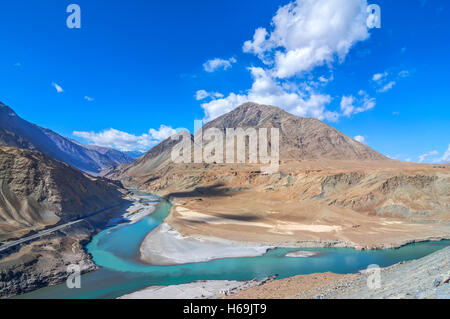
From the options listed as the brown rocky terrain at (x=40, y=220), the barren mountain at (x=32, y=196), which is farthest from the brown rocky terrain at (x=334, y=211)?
the barren mountain at (x=32, y=196)

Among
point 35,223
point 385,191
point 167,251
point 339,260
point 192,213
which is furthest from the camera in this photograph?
point 192,213

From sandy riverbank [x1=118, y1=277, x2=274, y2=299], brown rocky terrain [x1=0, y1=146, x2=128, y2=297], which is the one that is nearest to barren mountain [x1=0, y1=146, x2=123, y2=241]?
brown rocky terrain [x1=0, y1=146, x2=128, y2=297]

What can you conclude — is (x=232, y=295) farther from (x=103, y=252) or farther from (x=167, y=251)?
(x=103, y=252)

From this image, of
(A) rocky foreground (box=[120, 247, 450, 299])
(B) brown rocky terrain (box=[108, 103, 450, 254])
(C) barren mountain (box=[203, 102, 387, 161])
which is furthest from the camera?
(C) barren mountain (box=[203, 102, 387, 161])

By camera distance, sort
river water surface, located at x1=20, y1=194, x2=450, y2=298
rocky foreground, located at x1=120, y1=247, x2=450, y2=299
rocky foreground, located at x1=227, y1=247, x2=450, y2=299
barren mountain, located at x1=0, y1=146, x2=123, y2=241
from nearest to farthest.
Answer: rocky foreground, located at x1=227, y1=247, x2=450, y2=299 < rocky foreground, located at x1=120, y1=247, x2=450, y2=299 < river water surface, located at x1=20, y1=194, x2=450, y2=298 < barren mountain, located at x1=0, y1=146, x2=123, y2=241

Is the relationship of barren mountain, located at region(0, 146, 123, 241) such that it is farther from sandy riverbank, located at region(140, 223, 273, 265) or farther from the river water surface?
sandy riverbank, located at region(140, 223, 273, 265)

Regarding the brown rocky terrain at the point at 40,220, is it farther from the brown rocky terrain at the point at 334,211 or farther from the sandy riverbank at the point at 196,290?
the brown rocky terrain at the point at 334,211

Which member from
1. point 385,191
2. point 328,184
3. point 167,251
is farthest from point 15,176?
point 385,191
